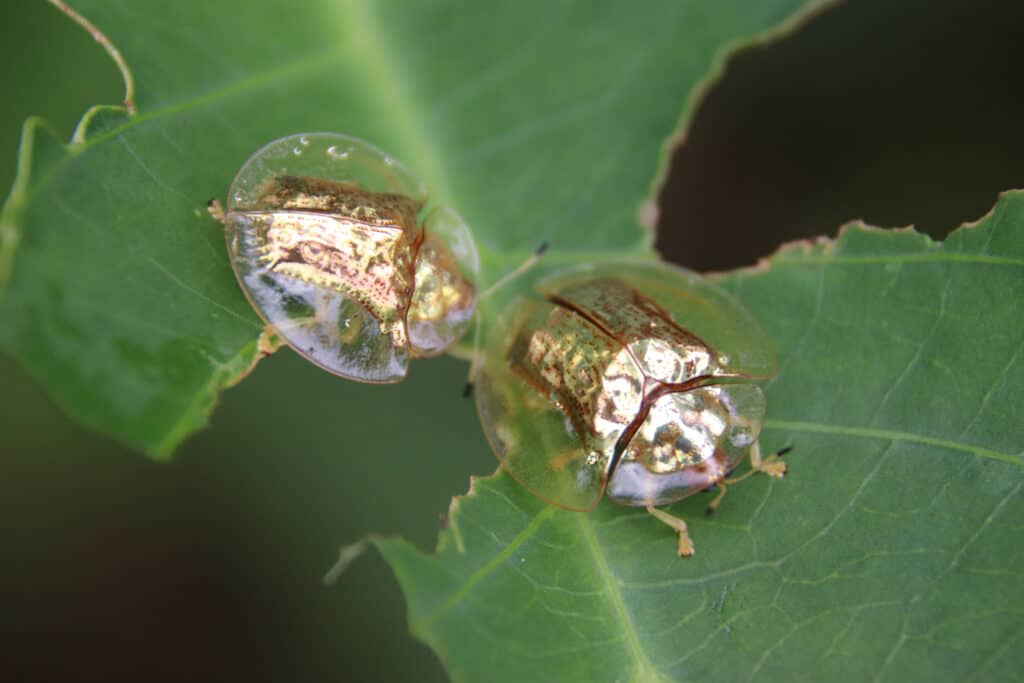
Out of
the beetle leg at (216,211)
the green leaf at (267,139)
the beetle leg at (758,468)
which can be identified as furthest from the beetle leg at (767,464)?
the beetle leg at (216,211)

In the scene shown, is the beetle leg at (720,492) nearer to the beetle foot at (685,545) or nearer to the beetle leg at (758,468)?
the beetle leg at (758,468)

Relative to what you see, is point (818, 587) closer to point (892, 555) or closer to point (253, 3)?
point (892, 555)

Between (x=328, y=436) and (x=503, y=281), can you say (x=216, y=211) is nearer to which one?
(x=503, y=281)

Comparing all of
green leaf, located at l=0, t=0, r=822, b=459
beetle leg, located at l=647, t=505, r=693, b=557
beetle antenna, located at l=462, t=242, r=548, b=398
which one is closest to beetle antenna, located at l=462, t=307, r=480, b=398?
beetle antenna, located at l=462, t=242, r=548, b=398

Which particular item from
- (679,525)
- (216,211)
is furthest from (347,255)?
(679,525)

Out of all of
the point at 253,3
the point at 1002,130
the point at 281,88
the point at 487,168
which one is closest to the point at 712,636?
the point at 487,168
